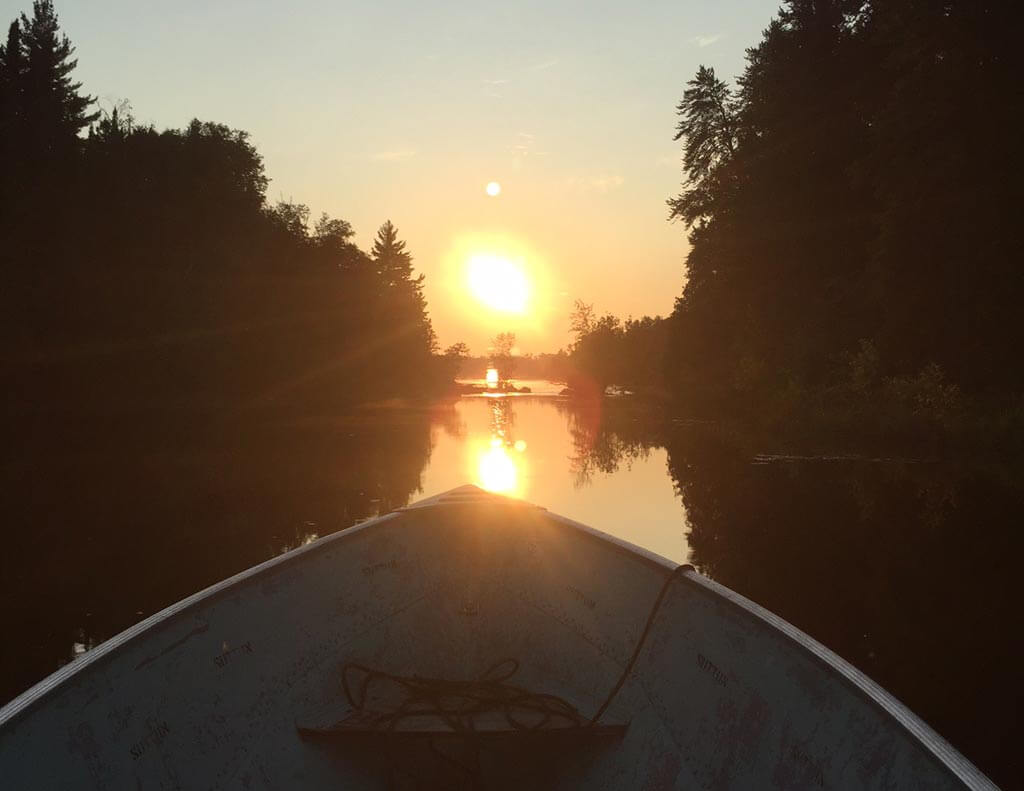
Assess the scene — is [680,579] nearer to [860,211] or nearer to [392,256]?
[860,211]

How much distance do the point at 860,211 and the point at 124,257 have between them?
31.6m

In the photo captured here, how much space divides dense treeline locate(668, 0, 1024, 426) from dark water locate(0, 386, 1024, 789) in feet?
23.0

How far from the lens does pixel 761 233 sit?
122ft

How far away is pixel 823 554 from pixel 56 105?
34205 mm

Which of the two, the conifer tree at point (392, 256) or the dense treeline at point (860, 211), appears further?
the conifer tree at point (392, 256)

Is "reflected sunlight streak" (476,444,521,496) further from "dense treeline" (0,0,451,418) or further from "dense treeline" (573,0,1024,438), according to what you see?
"dense treeline" (0,0,451,418)

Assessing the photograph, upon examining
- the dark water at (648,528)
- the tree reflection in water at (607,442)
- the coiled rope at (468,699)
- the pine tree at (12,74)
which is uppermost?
the pine tree at (12,74)

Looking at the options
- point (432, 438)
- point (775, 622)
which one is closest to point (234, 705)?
point (775, 622)

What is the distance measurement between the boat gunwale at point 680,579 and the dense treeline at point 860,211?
21.5 m

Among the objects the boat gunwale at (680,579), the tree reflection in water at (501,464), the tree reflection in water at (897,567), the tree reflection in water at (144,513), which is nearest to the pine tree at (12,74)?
the tree reflection in water at (144,513)

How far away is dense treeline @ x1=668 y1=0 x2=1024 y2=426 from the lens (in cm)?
2294

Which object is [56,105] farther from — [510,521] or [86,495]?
[510,521]

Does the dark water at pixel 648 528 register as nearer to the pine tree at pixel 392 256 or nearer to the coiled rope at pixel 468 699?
the coiled rope at pixel 468 699

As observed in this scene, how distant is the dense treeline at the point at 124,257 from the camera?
96.6 feet
